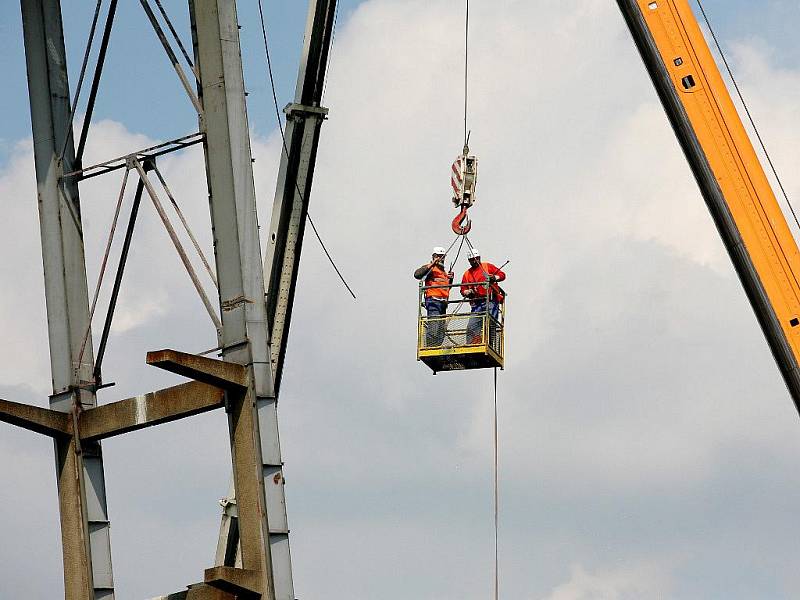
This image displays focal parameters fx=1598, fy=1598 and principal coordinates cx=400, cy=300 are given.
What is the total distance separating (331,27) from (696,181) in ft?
18.2

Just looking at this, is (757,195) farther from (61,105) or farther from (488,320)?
(61,105)

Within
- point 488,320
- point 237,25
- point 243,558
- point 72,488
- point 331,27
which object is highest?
point 331,27

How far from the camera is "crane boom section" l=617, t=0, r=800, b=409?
18.9 meters

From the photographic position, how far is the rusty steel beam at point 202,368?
15.0m

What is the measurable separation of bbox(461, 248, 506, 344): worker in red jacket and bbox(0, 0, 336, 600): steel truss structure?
452cm

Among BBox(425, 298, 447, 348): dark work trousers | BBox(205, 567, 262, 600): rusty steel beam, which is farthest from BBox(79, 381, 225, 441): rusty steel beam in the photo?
BBox(425, 298, 447, 348): dark work trousers

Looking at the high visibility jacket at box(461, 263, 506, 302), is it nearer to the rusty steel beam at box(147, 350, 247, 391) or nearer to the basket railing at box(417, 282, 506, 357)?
the basket railing at box(417, 282, 506, 357)

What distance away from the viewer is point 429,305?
2102cm

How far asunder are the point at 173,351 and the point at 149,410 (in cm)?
157

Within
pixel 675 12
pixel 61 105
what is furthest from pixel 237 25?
pixel 675 12

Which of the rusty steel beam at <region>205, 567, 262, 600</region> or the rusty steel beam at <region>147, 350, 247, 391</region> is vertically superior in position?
the rusty steel beam at <region>147, 350, 247, 391</region>

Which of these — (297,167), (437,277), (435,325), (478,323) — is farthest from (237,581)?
(297,167)

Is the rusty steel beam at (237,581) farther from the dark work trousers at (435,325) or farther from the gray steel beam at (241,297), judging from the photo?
the dark work trousers at (435,325)

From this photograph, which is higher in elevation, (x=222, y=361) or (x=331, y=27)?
(x=331, y=27)
